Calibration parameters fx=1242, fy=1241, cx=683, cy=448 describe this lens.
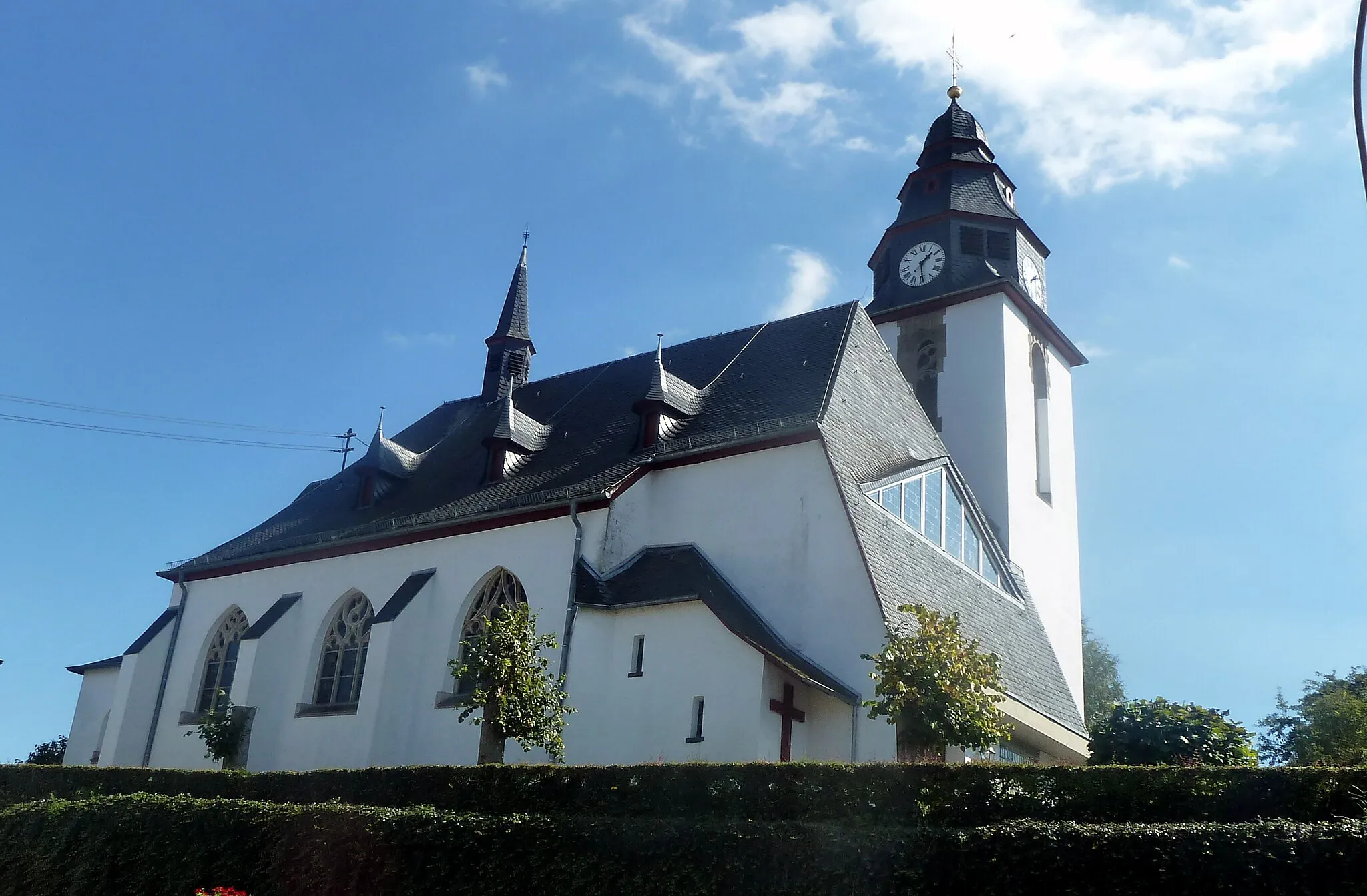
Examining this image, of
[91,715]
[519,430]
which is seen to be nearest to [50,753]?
[91,715]

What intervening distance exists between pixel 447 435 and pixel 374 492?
3.30 m

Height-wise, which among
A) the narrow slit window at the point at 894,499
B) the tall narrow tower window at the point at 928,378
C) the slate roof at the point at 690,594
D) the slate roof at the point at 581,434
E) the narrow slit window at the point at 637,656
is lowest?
the narrow slit window at the point at 637,656

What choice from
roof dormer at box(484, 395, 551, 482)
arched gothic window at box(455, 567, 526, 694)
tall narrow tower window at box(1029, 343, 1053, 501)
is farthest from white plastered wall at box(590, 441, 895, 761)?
tall narrow tower window at box(1029, 343, 1053, 501)

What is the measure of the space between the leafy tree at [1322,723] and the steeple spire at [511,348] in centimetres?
2205

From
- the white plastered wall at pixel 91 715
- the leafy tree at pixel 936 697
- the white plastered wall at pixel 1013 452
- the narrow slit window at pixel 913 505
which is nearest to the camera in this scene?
the leafy tree at pixel 936 697

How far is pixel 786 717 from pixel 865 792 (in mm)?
6166

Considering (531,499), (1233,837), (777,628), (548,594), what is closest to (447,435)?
(531,499)

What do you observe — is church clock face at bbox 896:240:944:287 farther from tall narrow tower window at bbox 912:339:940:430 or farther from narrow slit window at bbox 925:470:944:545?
narrow slit window at bbox 925:470:944:545

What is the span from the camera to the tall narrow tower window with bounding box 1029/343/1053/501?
29828 millimetres

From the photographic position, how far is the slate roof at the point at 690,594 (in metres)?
18.8

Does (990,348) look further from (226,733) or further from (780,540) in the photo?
(226,733)

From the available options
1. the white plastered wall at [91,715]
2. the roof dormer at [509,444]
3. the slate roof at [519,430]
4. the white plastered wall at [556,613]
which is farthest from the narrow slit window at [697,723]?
the white plastered wall at [91,715]

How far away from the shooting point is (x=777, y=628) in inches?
795

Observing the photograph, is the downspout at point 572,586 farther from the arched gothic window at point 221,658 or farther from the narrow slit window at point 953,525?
the arched gothic window at point 221,658
